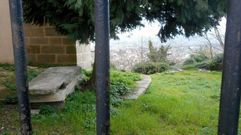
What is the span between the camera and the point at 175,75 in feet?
21.1

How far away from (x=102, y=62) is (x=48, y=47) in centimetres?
528

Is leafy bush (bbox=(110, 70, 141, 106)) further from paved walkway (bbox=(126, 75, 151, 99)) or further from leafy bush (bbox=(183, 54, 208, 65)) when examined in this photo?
leafy bush (bbox=(183, 54, 208, 65))

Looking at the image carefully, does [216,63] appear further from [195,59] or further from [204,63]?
[195,59]

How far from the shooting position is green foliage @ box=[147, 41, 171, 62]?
8.05 metres

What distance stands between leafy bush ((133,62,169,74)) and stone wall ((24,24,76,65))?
2222 millimetres

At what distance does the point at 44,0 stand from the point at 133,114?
147 cm

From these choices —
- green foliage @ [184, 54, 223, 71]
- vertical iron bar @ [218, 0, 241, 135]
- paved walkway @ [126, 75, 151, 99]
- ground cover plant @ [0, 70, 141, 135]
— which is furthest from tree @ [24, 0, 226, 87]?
green foliage @ [184, 54, 223, 71]

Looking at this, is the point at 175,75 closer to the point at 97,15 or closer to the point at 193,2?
the point at 193,2

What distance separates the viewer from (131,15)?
325 cm

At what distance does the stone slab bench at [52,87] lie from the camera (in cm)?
325

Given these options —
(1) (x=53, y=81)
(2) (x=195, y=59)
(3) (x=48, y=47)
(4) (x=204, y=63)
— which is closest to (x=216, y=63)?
(4) (x=204, y=63)

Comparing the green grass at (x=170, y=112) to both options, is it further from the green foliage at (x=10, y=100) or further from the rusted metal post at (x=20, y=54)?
the rusted metal post at (x=20, y=54)

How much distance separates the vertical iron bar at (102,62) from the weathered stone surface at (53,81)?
2.33m

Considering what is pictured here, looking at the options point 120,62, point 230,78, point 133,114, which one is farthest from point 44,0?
point 120,62
